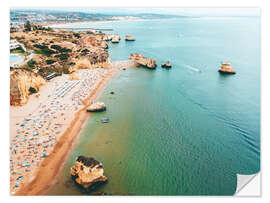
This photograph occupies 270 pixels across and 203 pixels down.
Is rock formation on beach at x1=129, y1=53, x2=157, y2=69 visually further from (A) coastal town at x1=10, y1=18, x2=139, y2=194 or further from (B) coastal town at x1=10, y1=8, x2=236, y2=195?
(A) coastal town at x1=10, y1=18, x2=139, y2=194

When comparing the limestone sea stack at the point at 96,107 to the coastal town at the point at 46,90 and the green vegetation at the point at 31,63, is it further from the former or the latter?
the green vegetation at the point at 31,63

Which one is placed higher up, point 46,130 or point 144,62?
point 144,62

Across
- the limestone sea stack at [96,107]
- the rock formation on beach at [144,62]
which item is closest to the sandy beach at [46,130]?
the limestone sea stack at [96,107]

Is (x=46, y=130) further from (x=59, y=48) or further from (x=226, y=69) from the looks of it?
(x=226, y=69)

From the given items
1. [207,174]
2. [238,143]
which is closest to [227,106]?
[238,143]

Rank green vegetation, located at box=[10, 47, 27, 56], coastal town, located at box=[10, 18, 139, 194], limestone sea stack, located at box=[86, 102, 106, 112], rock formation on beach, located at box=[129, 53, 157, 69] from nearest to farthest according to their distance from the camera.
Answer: coastal town, located at box=[10, 18, 139, 194] < limestone sea stack, located at box=[86, 102, 106, 112] < green vegetation, located at box=[10, 47, 27, 56] < rock formation on beach, located at box=[129, 53, 157, 69]

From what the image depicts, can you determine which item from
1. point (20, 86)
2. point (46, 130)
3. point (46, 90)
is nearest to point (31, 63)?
point (46, 90)

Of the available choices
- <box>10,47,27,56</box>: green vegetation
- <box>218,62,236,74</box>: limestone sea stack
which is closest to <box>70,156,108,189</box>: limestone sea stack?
<box>10,47,27,56</box>: green vegetation
